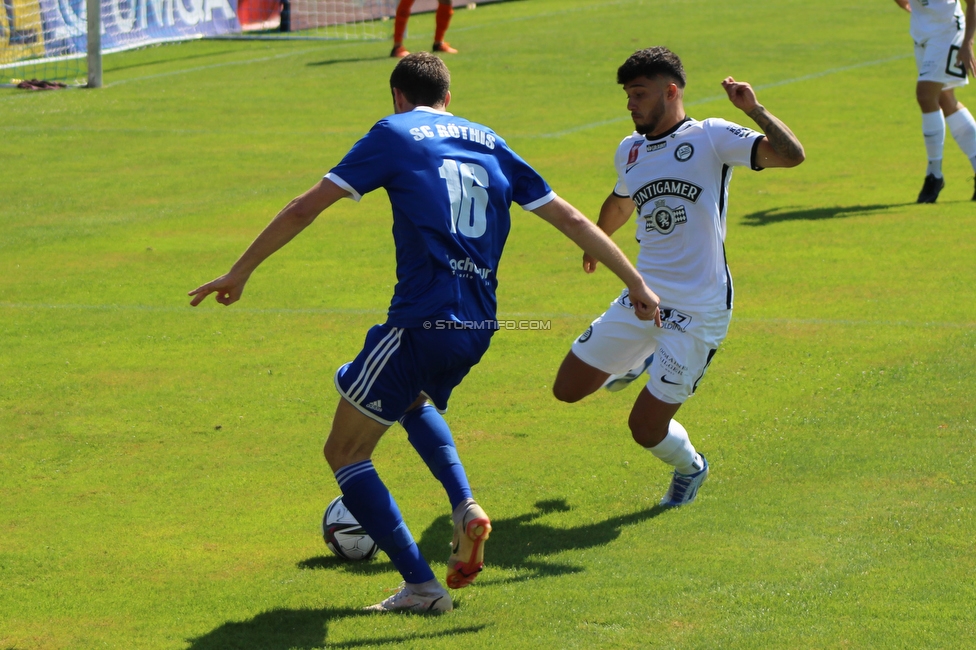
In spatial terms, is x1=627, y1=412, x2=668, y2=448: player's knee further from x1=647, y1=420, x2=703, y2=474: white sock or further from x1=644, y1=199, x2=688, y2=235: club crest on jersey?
x1=644, y1=199, x2=688, y2=235: club crest on jersey

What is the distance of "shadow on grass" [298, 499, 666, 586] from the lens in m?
5.33

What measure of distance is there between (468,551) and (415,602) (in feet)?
1.06

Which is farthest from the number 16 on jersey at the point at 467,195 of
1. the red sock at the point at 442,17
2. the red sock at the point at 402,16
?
the red sock at the point at 402,16

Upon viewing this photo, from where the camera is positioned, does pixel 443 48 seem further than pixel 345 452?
Yes

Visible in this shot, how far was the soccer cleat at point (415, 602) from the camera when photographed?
15.6ft

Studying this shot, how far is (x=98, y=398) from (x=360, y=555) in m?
2.92

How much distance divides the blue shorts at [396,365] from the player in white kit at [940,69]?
29.7ft

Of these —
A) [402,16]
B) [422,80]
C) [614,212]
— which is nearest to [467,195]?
[422,80]

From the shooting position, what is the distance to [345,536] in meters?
5.35

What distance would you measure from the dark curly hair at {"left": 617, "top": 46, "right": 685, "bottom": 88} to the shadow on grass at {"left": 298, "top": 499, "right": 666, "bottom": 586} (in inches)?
82.2

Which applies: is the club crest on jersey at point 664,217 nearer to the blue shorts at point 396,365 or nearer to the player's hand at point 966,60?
the blue shorts at point 396,365

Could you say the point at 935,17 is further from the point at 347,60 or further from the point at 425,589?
the point at 347,60

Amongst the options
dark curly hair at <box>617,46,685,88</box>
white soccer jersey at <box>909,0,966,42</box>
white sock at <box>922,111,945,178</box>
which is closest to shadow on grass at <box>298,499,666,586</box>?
dark curly hair at <box>617,46,685,88</box>

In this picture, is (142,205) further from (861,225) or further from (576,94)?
(576,94)
